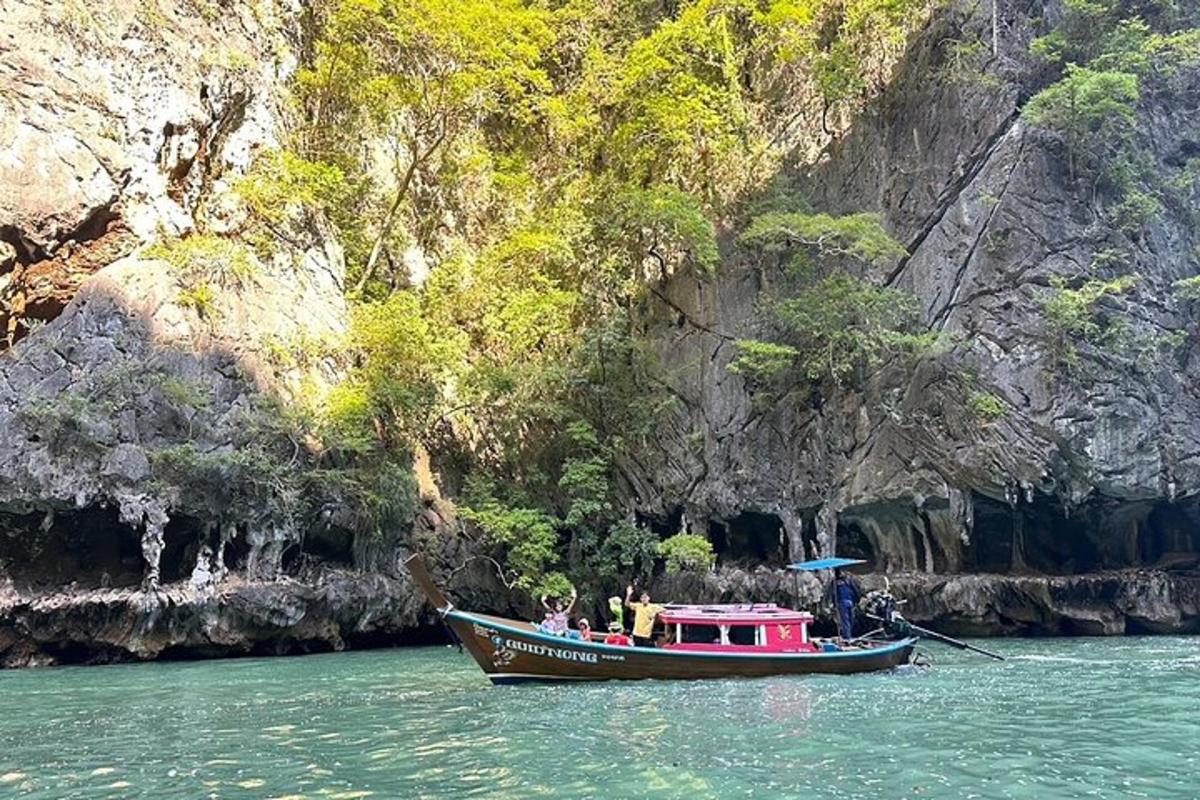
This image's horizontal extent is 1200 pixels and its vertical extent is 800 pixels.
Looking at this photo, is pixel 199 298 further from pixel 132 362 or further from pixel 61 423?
pixel 61 423

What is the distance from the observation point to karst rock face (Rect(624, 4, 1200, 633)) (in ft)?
77.0

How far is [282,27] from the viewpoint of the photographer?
29938mm

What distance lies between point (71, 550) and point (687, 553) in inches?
560

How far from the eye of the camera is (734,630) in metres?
16.9

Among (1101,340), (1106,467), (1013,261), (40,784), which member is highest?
(1013,261)

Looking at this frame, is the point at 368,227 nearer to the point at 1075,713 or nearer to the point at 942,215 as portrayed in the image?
the point at 942,215

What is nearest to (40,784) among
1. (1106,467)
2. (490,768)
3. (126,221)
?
(490,768)

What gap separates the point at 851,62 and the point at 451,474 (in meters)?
15.7

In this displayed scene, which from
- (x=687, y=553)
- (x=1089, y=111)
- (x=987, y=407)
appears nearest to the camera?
(x=987, y=407)

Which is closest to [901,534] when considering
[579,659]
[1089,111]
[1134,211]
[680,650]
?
[1134,211]

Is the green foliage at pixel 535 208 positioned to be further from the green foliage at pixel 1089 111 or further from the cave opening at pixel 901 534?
the cave opening at pixel 901 534

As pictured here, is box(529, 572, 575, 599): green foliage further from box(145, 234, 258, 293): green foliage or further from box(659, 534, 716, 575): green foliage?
box(145, 234, 258, 293): green foliage

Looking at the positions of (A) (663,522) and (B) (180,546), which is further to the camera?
(A) (663,522)

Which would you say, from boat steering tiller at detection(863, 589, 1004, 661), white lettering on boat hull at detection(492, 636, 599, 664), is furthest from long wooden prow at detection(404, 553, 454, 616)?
boat steering tiller at detection(863, 589, 1004, 661)
